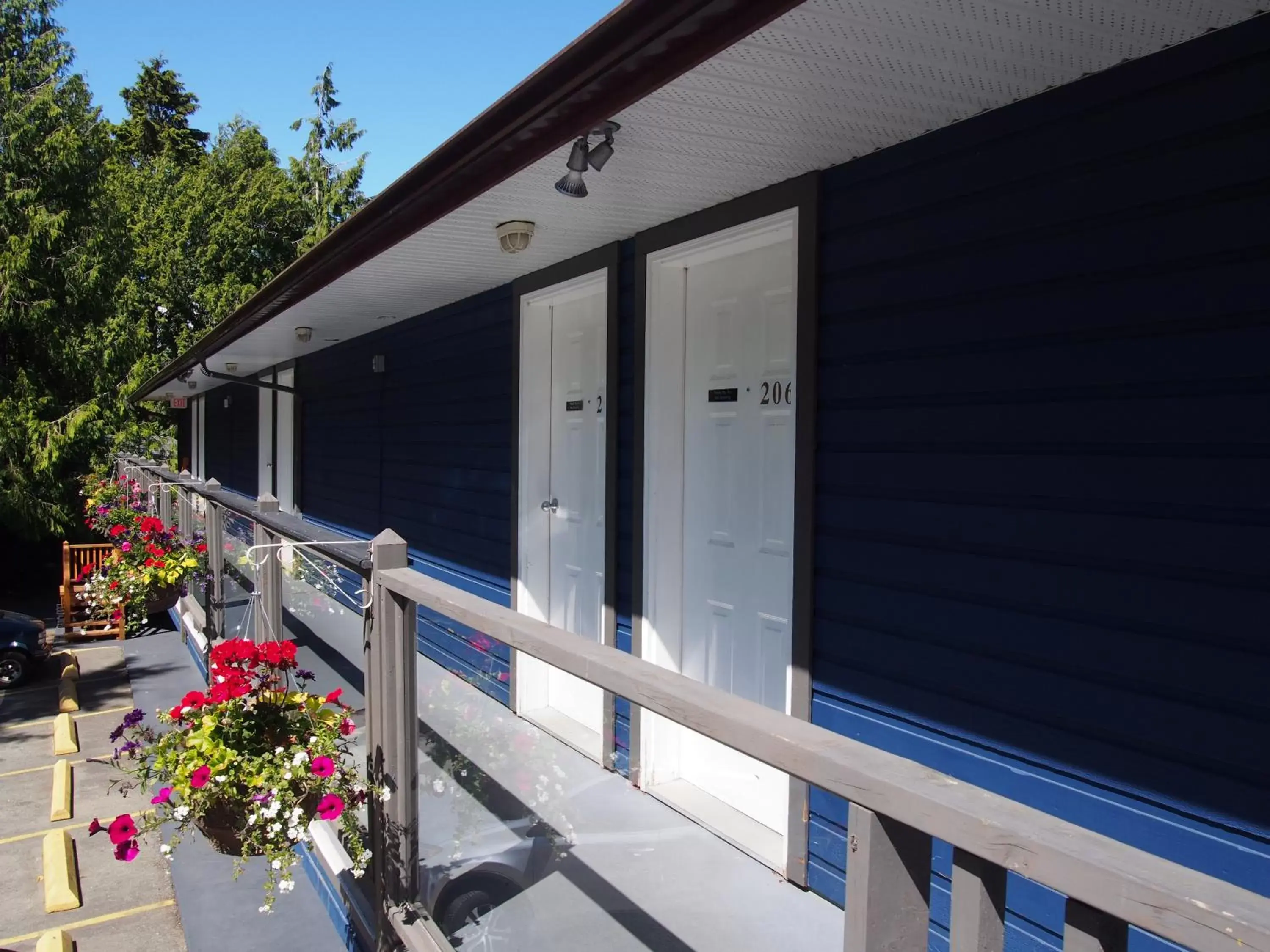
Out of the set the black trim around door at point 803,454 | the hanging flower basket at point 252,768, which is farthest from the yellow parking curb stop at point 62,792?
the black trim around door at point 803,454

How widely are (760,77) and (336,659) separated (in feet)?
7.55

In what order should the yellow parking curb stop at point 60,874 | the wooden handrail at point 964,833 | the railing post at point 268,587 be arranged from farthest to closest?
the yellow parking curb stop at point 60,874 < the railing post at point 268,587 < the wooden handrail at point 964,833

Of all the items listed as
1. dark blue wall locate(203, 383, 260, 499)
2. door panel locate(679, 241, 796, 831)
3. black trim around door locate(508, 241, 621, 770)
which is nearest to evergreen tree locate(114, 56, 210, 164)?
dark blue wall locate(203, 383, 260, 499)

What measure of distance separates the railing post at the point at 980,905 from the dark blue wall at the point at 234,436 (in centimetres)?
1116

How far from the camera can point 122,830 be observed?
6.84 ft

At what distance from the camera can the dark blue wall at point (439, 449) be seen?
484cm

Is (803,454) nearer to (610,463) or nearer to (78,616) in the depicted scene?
(610,463)

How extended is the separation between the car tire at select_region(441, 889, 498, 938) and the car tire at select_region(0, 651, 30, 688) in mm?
6649

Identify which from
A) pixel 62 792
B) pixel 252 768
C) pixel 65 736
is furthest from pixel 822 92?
pixel 65 736

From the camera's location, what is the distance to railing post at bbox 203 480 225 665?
4.93m

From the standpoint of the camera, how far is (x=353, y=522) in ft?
24.5

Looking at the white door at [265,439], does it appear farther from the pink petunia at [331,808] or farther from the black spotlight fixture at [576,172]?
the pink petunia at [331,808]

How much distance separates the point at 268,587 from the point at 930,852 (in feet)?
10.1

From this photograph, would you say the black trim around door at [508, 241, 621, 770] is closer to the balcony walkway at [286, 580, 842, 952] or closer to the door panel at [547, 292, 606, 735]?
the door panel at [547, 292, 606, 735]
